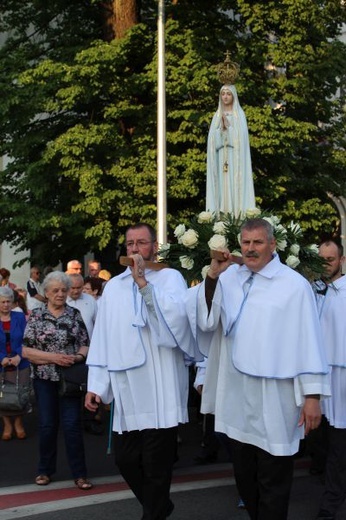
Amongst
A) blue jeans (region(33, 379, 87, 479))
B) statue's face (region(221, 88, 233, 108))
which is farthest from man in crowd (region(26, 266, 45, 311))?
blue jeans (region(33, 379, 87, 479))

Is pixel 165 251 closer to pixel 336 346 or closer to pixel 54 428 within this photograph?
pixel 54 428

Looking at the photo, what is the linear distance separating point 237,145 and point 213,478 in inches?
212

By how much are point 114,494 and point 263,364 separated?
8.43 feet

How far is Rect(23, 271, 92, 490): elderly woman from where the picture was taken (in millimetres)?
7227

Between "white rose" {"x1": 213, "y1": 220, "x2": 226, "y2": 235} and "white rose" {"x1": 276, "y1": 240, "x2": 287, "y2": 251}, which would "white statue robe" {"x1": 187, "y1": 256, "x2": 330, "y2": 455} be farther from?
"white rose" {"x1": 213, "y1": 220, "x2": 226, "y2": 235}

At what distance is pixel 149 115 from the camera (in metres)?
19.1

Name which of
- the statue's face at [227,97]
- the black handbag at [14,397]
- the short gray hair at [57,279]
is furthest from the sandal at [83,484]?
the statue's face at [227,97]

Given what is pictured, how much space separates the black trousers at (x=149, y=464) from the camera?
17.6ft

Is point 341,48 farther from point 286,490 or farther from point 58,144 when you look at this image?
point 286,490

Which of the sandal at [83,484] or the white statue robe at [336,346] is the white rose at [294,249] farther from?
the sandal at [83,484]

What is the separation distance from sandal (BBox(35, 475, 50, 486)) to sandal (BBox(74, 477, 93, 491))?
10.2 inches

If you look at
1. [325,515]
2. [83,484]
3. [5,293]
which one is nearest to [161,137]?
[5,293]

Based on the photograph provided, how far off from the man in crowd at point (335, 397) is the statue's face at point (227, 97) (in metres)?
5.55

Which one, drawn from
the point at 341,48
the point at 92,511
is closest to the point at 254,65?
the point at 341,48
